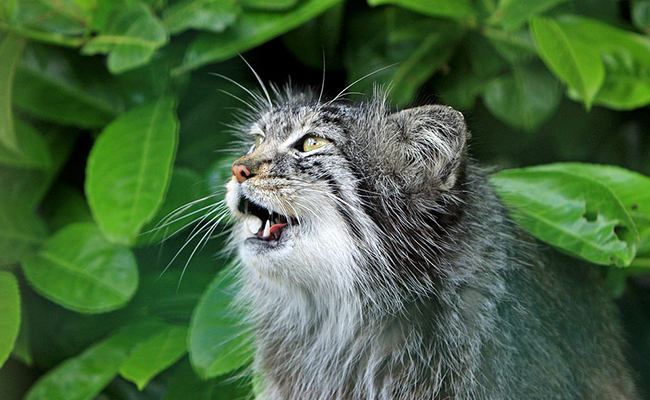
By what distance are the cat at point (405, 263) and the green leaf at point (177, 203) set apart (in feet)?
1.15

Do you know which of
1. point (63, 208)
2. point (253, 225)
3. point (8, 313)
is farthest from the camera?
point (63, 208)

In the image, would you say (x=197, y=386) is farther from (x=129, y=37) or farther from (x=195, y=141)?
(x=129, y=37)

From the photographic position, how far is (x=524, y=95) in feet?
6.02

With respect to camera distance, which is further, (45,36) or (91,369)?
(45,36)

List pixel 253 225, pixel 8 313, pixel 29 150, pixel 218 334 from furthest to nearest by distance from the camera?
1. pixel 29 150
2. pixel 218 334
3. pixel 8 313
4. pixel 253 225

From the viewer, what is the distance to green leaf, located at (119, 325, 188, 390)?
1419mm

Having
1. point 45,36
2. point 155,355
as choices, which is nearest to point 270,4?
point 45,36

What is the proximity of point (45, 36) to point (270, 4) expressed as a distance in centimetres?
60

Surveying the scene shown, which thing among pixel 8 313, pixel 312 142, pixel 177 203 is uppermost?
pixel 312 142

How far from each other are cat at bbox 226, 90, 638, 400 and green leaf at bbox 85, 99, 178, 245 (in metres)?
0.31

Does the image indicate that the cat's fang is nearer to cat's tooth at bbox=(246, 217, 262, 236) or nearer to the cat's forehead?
cat's tooth at bbox=(246, 217, 262, 236)

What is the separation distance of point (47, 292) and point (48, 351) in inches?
10.3

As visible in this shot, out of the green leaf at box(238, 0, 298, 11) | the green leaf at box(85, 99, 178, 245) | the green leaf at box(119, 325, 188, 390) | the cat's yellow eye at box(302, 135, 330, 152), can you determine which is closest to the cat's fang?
the cat's yellow eye at box(302, 135, 330, 152)

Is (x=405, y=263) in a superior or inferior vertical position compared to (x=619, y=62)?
inferior
